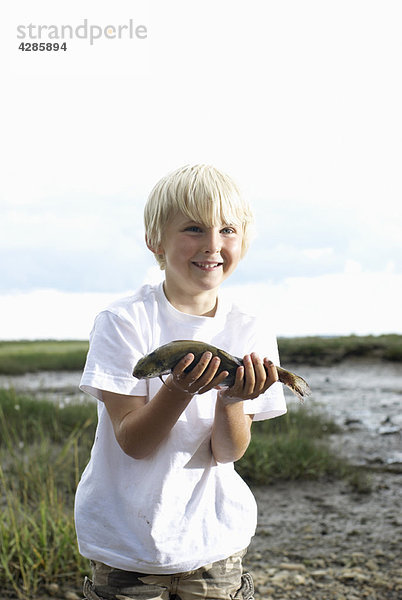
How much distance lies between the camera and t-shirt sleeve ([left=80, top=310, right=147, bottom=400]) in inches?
86.9

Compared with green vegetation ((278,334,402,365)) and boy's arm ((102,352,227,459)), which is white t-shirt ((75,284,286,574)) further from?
green vegetation ((278,334,402,365))

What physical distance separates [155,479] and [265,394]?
54 cm

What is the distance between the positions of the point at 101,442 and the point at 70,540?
208 centimetres

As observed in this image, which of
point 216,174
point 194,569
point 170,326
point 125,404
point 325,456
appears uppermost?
point 216,174

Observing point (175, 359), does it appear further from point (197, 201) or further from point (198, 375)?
point (197, 201)

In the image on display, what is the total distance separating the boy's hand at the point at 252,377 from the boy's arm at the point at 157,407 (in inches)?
2.7

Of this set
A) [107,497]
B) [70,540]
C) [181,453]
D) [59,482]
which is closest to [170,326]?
[181,453]

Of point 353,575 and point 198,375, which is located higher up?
point 198,375

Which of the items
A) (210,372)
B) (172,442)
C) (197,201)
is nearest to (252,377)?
(210,372)

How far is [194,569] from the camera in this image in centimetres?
228

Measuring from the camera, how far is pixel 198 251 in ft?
7.43

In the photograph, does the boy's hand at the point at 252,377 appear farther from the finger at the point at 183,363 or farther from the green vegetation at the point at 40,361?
the green vegetation at the point at 40,361

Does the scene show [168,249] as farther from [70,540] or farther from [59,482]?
[59,482]

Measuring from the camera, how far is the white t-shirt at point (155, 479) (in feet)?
7.31
